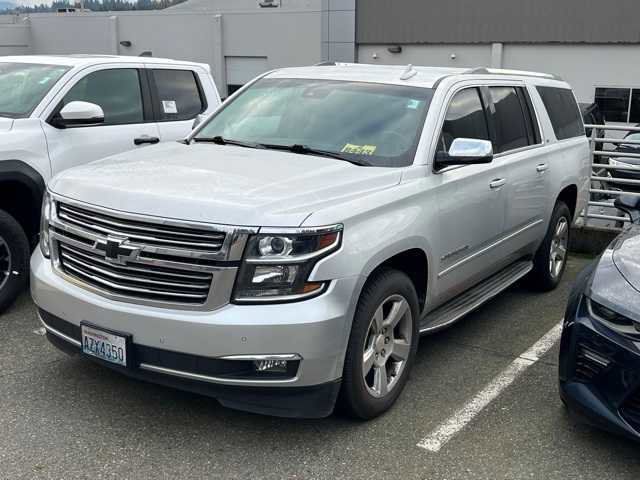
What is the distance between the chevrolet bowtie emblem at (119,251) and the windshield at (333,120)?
141cm

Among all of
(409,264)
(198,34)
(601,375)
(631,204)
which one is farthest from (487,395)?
(198,34)

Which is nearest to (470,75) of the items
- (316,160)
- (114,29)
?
(316,160)

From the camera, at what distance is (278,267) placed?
3.41 meters

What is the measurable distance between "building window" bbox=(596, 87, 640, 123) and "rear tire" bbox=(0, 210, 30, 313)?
61.1ft

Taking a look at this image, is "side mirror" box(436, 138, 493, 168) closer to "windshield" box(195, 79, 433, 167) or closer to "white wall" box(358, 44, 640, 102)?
"windshield" box(195, 79, 433, 167)

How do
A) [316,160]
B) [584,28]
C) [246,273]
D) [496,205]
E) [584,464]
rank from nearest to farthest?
1. [246,273]
2. [584,464]
3. [316,160]
4. [496,205]
5. [584,28]

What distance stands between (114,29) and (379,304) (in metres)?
29.5

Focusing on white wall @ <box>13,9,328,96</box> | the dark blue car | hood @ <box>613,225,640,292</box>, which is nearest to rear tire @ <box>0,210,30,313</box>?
the dark blue car

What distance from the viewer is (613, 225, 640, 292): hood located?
3.66 m

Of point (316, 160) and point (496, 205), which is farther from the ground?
point (316, 160)

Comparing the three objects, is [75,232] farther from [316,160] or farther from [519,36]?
[519,36]

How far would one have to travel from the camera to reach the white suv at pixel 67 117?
5480 mm

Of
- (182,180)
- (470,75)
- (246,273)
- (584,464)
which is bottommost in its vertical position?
(584,464)

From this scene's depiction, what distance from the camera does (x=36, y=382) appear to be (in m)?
4.39
